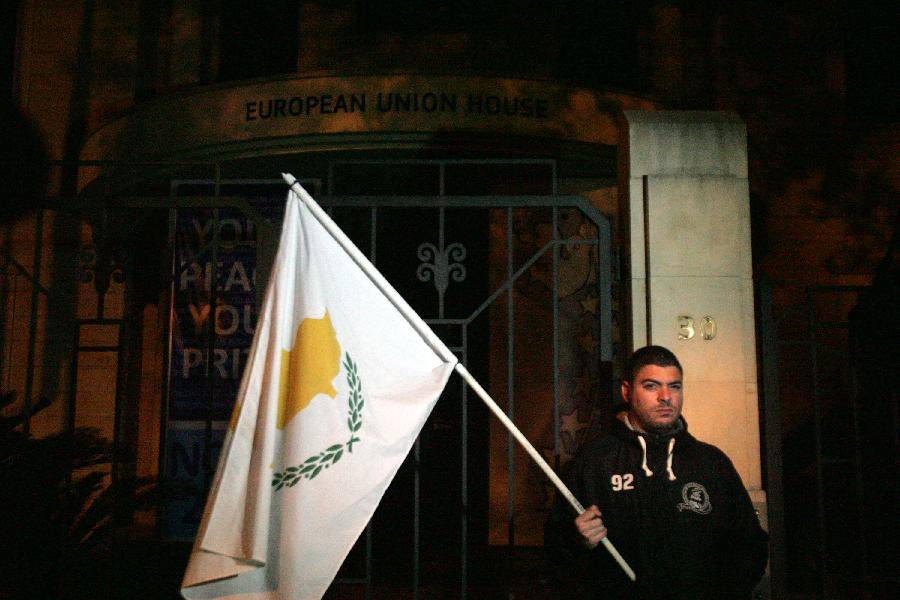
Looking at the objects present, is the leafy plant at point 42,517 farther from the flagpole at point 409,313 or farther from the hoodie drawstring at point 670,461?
the hoodie drawstring at point 670,461

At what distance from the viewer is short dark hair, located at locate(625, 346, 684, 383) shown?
11.1 feet

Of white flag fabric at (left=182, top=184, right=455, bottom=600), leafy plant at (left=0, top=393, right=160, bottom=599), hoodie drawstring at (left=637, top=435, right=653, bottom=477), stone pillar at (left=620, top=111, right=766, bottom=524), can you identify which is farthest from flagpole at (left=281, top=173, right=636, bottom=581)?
leafy plant at (left=0, top=393, right=160, bottom=599)

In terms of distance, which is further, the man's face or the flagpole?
the man's face

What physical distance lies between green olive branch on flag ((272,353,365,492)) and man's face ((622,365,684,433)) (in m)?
1.17

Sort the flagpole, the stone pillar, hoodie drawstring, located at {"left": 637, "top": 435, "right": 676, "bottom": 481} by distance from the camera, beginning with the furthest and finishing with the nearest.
Answer: the stone pillar → hoodie drawstring, located at {"left": 637, "top": 435, "right": 676, "bottom": 481} → the flagpole

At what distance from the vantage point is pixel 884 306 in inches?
206

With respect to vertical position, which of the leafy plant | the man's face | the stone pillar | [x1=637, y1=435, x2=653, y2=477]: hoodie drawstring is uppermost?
the stone pillar

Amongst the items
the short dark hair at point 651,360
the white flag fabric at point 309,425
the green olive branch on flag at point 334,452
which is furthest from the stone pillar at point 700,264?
the green olive branch on flag at point 334,452

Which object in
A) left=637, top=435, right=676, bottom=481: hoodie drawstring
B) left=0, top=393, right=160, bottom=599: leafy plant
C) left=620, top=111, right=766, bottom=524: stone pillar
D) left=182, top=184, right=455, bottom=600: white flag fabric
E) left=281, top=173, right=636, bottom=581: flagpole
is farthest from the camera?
left=0, top=393, right=160, bottom=599: leafy plant

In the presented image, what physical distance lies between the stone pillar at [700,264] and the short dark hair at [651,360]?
2.84 feet

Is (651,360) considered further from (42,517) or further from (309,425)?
(42,517)

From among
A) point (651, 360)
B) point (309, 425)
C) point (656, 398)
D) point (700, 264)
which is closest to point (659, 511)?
point (656, 398)

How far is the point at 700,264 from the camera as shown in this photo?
437cm

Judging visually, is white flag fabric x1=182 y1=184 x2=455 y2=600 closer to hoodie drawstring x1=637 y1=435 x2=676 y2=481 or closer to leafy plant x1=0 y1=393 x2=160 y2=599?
hoodie drawstring x1=637 y1=435 x2=676 y2=481
